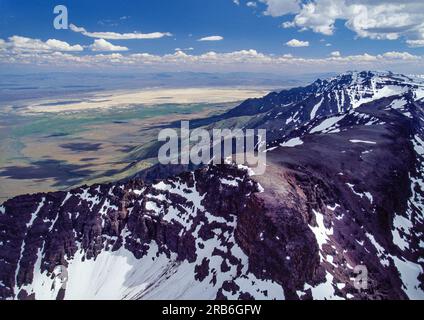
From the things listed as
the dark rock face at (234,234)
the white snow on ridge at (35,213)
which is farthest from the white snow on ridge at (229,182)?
the white snow on ridge at (35,213)

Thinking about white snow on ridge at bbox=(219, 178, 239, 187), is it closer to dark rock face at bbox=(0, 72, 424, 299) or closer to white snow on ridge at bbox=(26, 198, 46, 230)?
dark rock face at bbox=(0, 72, 424, 299)

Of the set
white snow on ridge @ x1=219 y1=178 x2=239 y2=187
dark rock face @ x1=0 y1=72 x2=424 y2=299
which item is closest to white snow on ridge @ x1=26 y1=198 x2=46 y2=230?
dark rock face @ x1=0 y1=72 x2=424 y2=299

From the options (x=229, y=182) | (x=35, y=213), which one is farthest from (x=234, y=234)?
(x=35, y=213)

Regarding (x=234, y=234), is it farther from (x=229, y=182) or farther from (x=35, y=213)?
(x=35, y=213)

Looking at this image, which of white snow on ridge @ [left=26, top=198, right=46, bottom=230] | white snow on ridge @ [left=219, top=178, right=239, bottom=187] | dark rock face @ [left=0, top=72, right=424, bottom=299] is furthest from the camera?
white snow on ridge @ [left=26, top=198, right=46, bottom=230]

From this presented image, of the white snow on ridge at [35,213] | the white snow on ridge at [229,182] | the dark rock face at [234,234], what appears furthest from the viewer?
the white snow on ridge at [35,213]

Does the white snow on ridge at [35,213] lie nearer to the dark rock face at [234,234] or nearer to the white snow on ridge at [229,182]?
the dark rock face at [234,234]
